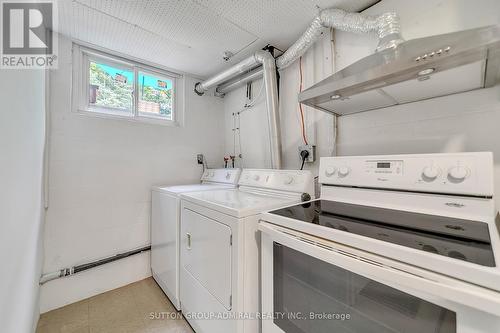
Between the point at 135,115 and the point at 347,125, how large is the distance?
210 cm

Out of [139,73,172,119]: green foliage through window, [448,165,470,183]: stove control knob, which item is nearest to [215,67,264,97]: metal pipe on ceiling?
[139,73,172,119]: green foliage through window

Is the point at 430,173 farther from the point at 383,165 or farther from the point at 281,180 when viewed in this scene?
the point at 281,180

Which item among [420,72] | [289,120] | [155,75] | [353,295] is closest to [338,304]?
[353,295]

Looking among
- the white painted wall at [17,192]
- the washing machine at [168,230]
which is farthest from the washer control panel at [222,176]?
the white painted wall at [17,192]

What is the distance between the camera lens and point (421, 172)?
3.36 feet

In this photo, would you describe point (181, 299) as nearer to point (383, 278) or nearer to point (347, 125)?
point (383, 278)

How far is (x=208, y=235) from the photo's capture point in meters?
1.26

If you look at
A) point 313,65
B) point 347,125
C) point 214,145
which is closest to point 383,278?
point 347,125

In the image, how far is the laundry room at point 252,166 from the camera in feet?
2.46

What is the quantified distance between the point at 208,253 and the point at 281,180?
73cm

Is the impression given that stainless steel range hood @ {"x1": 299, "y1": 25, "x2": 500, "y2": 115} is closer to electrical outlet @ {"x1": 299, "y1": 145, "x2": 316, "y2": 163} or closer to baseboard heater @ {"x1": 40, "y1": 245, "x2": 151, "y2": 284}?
electrical outlet @ {"x1": 299, "y1": 145, "x2": 316, "y2": 163}

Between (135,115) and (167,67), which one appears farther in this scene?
(167,67)

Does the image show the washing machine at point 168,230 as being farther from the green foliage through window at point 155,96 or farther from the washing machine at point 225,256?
the green foliage through window at point 155,96

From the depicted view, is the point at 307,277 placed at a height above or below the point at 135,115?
below
